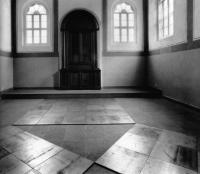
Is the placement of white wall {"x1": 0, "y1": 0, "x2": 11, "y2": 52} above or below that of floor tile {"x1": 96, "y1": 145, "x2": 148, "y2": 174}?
above

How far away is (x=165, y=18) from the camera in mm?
5871

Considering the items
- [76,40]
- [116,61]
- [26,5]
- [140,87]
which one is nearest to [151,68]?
[140,87]

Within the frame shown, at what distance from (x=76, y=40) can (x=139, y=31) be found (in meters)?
2.89

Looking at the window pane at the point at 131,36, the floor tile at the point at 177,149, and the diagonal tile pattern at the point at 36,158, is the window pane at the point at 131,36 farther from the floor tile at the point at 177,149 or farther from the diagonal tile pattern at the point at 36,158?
the diagonal tile pattern at the point at 36,158

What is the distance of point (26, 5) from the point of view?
714 cm

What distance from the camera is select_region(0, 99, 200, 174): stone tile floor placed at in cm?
178

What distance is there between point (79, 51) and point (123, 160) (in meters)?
5.84

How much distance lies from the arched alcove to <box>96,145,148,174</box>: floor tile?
4.84 meters

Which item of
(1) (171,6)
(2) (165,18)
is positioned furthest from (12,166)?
(2) (165,18)

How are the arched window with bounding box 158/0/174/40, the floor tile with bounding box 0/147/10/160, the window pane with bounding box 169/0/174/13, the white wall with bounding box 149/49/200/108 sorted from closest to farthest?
the floor tile with bounding box 0/147/10/160 → the white wall with bounding box 149/49/200/108 → the window pane with bounding box 169/0/174/13 → the arched window with bounding box 158/0/174/40

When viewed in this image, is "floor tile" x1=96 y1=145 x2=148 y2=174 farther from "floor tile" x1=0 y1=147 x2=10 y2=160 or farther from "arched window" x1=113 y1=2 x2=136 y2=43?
"arched window" x1=113 y1=2 x2=136 y2=43

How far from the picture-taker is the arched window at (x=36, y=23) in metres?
7.20

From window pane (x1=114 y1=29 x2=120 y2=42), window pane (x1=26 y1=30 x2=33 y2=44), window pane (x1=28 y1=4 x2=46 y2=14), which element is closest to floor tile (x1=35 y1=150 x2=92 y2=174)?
window pane (x1=114 y1=29 x2=120 y2=42)

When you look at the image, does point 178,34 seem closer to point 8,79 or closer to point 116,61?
point 116,61
